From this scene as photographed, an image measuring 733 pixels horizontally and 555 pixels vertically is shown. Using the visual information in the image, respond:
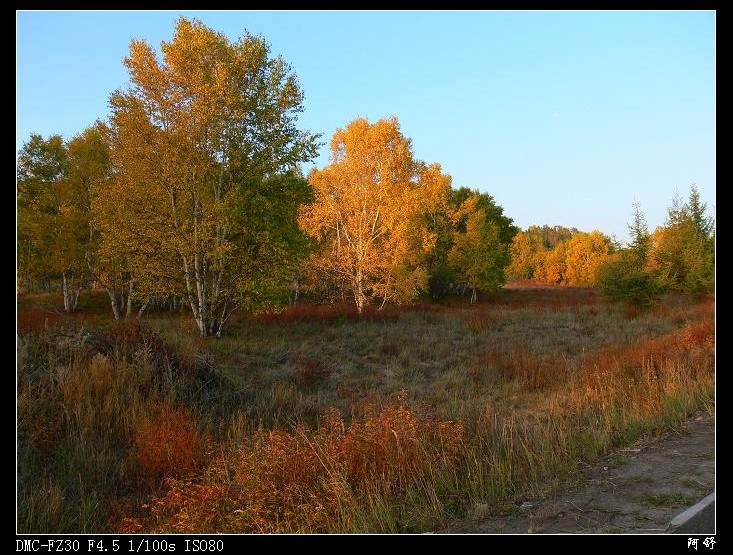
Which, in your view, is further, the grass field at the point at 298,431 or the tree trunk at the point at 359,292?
the tree trunk at the point at 359,292

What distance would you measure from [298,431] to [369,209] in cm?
2307

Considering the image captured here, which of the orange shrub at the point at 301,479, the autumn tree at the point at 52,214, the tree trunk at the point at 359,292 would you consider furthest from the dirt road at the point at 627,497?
the autumn tree at the point at 52,214

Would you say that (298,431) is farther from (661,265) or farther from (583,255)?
(583,255)

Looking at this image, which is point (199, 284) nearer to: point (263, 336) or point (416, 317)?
point (263, 336)

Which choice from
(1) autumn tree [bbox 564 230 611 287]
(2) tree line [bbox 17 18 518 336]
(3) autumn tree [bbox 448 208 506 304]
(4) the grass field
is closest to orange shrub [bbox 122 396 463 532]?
(4) the grass field

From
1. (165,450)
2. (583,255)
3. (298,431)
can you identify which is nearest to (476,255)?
(298,431)

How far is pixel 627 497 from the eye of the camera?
4223 mm

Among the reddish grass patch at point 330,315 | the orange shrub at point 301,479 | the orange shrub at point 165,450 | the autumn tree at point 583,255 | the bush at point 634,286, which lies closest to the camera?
the orange shrub at point 301,479

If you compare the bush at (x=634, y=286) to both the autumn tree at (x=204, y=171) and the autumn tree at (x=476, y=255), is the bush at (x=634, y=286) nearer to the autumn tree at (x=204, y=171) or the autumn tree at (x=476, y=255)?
the autumn tree at (x=476, y=255)

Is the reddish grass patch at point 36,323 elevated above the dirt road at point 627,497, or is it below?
A: above

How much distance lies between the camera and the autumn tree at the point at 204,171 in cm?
1538

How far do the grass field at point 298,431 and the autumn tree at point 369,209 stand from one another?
12965 mm

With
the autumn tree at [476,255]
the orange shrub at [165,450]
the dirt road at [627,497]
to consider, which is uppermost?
the autumn tree at [476,255]
